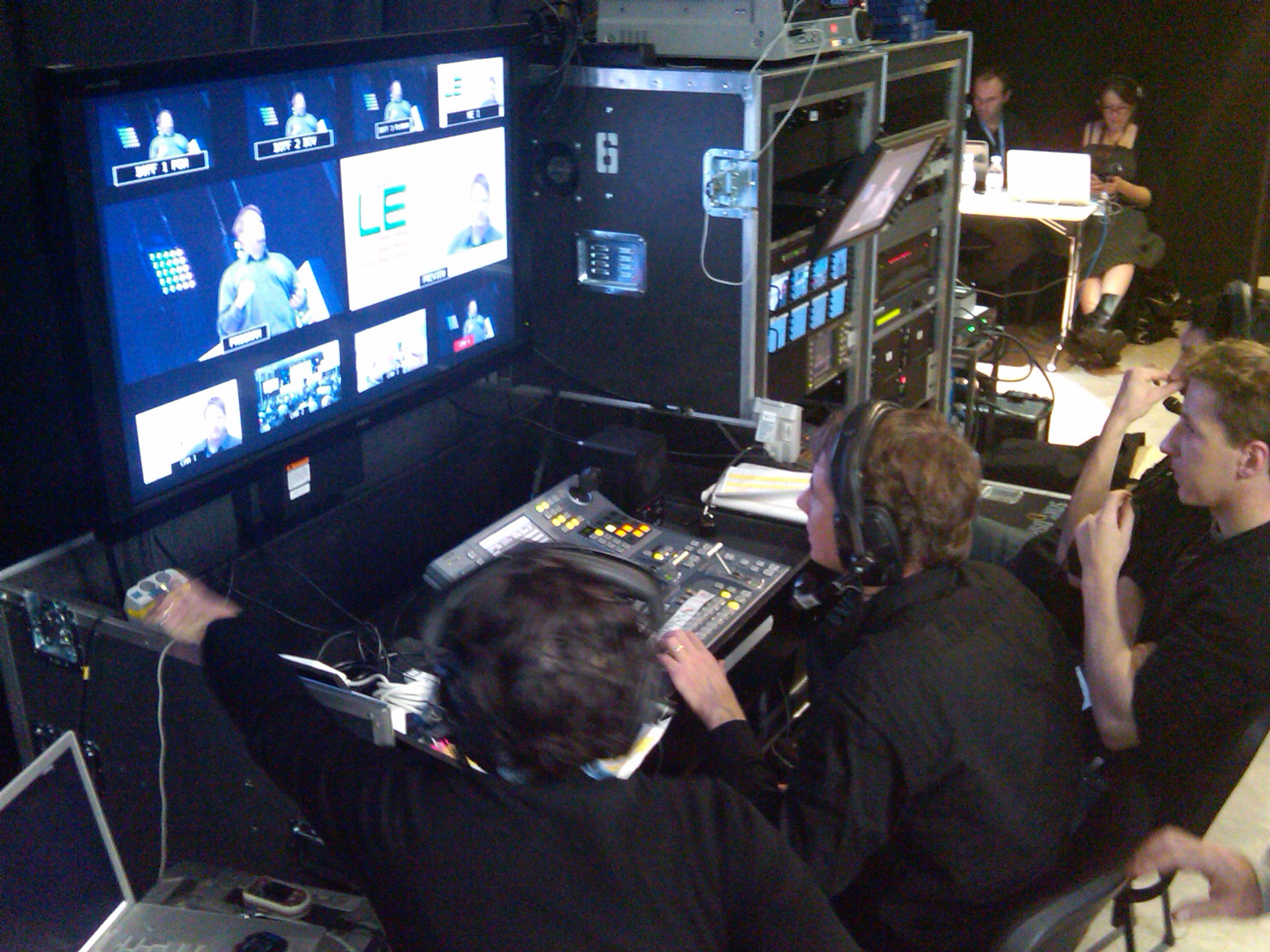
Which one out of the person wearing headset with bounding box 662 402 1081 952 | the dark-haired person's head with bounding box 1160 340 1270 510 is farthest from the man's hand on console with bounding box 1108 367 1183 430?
the person wearing headset with bounding box 662 402 1081 952

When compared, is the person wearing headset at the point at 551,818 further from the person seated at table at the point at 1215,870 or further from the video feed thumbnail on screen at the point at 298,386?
the video feed thumbnail on screen at the point at 298,386

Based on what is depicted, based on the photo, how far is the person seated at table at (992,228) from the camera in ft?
19.2

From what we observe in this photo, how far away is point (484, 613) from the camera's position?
1077 millimetres

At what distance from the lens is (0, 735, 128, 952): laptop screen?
4.33 feet

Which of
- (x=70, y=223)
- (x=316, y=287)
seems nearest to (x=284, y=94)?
(x=316, y=287)

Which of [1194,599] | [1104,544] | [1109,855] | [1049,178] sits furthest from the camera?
[1049,178]

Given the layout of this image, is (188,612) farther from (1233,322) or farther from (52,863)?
(1233,322)

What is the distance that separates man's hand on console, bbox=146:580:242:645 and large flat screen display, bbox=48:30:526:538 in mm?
123

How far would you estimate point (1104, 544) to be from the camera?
204 cm

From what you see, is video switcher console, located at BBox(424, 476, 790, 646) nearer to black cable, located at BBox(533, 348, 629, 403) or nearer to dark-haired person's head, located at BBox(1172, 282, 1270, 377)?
black cable, located at BBox(533, 348, 629, 403)

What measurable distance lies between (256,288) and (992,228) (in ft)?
16.4

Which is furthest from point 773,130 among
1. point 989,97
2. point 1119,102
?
point 1119,102

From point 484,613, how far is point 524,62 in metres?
1.32

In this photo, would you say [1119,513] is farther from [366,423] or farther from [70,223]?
[70,223]
